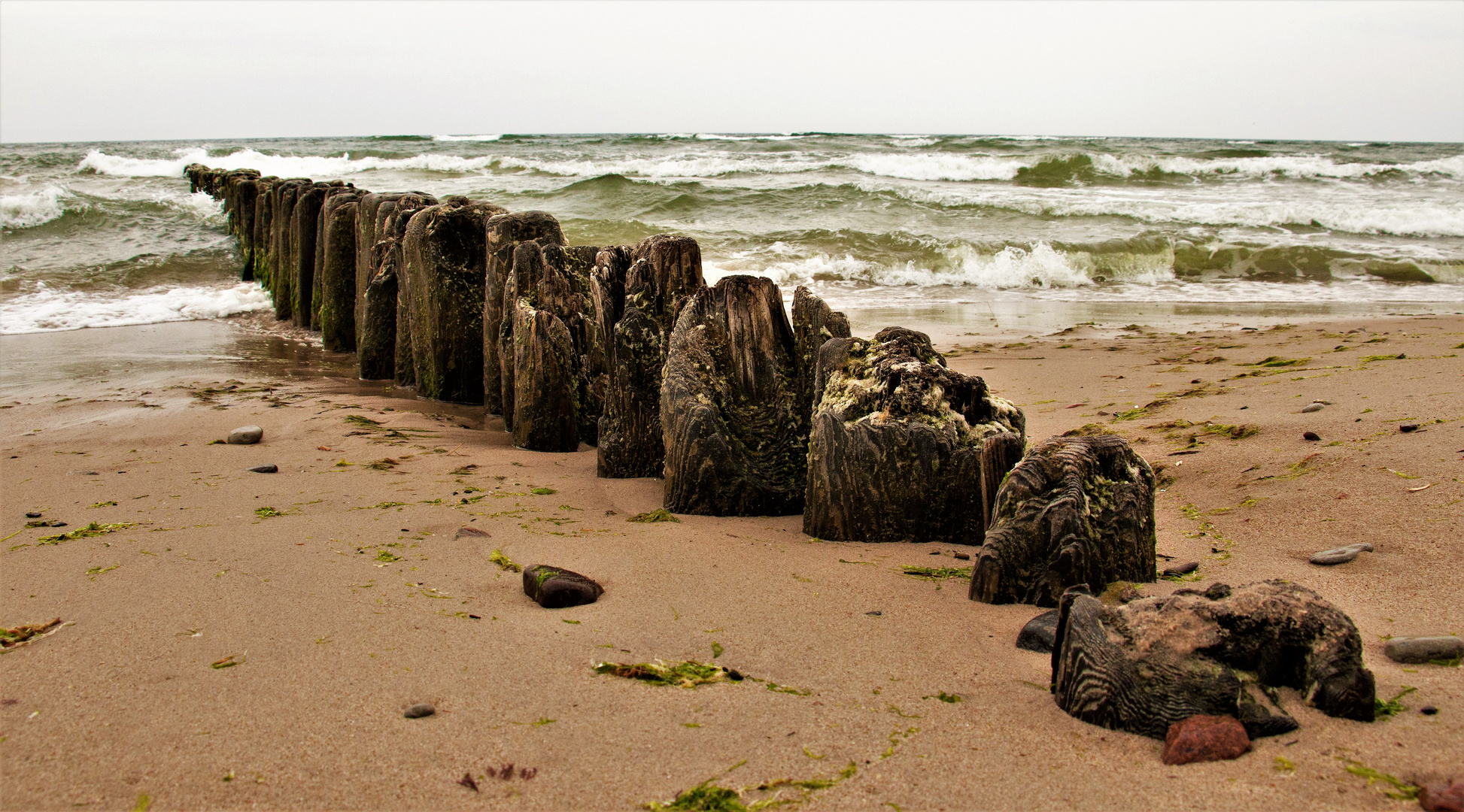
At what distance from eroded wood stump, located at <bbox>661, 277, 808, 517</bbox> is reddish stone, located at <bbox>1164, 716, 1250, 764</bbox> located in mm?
1996

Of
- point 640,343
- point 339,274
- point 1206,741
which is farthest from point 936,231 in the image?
point 1206,741

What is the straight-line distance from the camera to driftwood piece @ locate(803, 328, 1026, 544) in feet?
10.1

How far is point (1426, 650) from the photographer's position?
1.98 m

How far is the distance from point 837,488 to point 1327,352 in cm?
496

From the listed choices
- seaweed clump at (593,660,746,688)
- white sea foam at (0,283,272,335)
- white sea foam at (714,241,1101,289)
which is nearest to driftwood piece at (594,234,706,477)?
seaweed clump at (593,660,746,688)

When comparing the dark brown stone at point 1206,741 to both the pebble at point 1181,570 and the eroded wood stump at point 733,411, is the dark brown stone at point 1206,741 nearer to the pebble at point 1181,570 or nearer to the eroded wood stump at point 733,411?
the pebble at point 1181,570

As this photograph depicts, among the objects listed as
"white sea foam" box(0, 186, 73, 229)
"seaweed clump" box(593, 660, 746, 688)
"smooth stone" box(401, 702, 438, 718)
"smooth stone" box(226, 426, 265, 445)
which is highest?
"white sea foam" box(0, 186, 73, 229)

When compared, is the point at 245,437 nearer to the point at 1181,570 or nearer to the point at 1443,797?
the point at 1181,570

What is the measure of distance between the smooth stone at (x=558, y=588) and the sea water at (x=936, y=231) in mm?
6833

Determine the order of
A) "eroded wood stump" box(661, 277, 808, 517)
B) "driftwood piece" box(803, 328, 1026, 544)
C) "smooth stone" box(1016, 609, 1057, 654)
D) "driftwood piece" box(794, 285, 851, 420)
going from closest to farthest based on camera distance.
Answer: "smooth stone" box(1016, 609, 1057, 654) < "driftwood piece" box(803, 328, 1026, 544) < "eroded wood stump" box(661, 277, 808, 517) < "driftwood piece" box(794, 285, 851, 420)

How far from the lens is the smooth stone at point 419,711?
189 centimetres

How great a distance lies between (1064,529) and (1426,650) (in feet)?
2.65

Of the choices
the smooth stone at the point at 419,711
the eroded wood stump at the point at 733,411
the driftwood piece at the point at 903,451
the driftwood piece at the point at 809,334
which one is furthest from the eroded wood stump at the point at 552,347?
the smooth stone at the point at 419,711

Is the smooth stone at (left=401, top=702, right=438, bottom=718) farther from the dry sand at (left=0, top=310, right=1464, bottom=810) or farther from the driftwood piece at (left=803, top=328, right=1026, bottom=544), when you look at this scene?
the driftwood piece at (left=803, top=328, right=1026, bottom=544)
